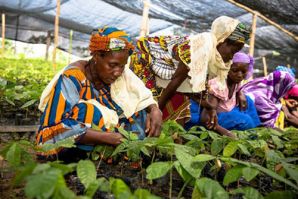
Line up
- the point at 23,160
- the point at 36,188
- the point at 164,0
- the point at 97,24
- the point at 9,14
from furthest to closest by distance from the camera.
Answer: the point at 9,14
the point at 97,24
the point at 164,0
the point at 23,160
the point at 36,188

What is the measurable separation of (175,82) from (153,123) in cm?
56

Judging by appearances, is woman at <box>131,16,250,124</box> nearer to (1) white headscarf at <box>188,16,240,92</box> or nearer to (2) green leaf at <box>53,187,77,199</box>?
(1) white headscarf at <box>188,16,240,92</box>

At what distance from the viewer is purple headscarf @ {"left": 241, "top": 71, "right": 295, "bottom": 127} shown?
3990 mm

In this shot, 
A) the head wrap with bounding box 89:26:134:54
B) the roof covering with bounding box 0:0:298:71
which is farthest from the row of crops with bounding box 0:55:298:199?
the roof covering with bounding box 0:0:298:71

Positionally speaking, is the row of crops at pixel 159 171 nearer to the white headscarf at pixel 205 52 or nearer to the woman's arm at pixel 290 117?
the white headscarf at pixel 205 52

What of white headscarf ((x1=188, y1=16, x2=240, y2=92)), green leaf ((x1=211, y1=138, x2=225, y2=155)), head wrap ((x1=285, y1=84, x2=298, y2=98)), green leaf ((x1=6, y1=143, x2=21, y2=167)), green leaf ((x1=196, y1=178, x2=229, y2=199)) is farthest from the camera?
head wrap ((x1=285, y1=84, x2=298, y2=98))

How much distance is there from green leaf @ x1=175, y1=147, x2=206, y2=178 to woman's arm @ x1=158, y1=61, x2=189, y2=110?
120cm

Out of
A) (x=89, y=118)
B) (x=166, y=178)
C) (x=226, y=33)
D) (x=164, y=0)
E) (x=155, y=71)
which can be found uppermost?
(x=164, y=0)

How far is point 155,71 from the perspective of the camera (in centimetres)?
292

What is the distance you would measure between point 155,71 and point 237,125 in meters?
1.05

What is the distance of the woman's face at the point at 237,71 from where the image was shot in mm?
3484

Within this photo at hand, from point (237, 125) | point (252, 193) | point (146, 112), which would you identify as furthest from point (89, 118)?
point (237, 125)

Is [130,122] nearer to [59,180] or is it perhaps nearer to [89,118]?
[89,118]

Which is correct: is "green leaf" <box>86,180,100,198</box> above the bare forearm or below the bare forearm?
below
